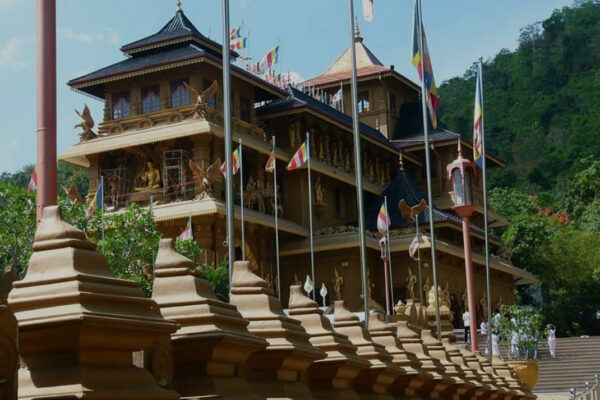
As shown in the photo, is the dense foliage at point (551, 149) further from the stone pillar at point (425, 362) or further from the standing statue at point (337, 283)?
the stone pillar at point (425, 362)

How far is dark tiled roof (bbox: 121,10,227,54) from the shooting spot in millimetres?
51875

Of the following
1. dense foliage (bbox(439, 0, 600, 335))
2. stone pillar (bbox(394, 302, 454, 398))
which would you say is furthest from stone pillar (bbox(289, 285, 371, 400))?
dense foliage (bbox(439, 0, 600, 335))

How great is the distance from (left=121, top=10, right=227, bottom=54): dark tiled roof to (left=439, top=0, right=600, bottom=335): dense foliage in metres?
32.9

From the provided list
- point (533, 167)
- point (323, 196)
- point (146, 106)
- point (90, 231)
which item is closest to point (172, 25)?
point (146, 106)

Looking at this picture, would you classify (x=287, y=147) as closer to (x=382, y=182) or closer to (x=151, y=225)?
(x=382, y=182)

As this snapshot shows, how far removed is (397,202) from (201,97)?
16.4 meters

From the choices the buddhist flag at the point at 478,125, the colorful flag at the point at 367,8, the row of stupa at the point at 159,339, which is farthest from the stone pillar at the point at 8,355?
the buddhist flag at the point at 478,125

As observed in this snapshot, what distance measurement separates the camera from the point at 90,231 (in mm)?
42250

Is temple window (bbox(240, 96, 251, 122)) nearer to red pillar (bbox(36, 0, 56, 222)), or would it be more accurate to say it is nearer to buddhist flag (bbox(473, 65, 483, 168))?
buddhist flag (bbox(473, 65, 483, 168))

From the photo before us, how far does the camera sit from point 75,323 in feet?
15.3

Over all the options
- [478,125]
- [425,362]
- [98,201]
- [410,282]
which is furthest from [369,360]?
[410,282]

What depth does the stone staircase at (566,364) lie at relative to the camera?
44.0 metres

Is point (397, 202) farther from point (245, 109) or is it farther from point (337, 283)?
point (245, 109)

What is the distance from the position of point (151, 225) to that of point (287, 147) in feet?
52.9
